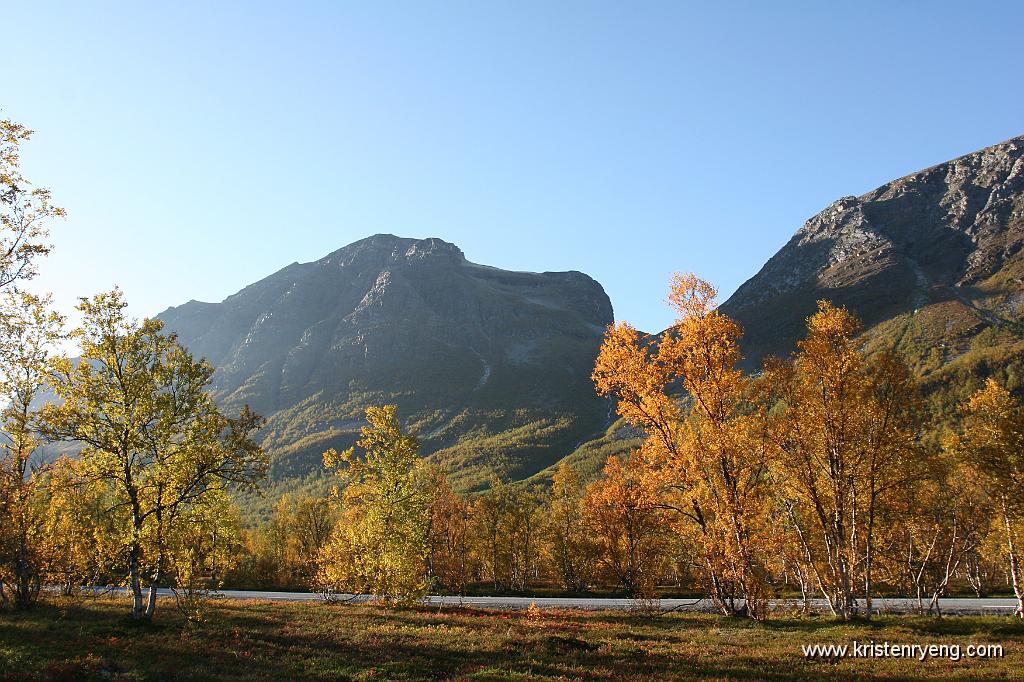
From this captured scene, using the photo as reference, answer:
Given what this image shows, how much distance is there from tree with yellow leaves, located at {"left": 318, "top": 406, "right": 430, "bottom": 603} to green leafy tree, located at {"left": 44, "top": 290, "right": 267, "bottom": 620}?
8.78 metres

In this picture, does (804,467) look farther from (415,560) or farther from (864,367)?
(415,560)

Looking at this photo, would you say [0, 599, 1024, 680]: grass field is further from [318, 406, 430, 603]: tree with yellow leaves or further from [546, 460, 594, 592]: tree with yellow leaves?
[546, 460, 594, 592]: tree with yellow leaves

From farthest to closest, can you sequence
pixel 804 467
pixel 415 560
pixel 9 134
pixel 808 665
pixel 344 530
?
pixel 344 530
pixel 415 560
pixel 804 467
pixel 808 665
pixel 9 134

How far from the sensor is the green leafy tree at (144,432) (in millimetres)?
25188

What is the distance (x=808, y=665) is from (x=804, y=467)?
10.2 m

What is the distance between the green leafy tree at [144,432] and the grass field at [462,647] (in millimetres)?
4227

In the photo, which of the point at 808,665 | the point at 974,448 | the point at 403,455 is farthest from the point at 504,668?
the point at 974,448

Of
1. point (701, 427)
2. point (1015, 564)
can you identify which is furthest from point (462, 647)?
point (1015, 564)

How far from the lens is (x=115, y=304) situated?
26.8m

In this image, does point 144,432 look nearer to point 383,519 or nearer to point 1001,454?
point 383,519

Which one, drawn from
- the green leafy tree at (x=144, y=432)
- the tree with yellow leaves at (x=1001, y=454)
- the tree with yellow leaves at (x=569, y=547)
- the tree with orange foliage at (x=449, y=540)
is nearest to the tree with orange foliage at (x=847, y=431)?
the tree with yellow leaves at (x=1001, y=454)

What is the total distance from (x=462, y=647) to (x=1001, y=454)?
2796 cm

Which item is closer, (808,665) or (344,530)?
(808,665)

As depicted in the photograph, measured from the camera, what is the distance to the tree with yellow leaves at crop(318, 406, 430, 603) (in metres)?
34.5
